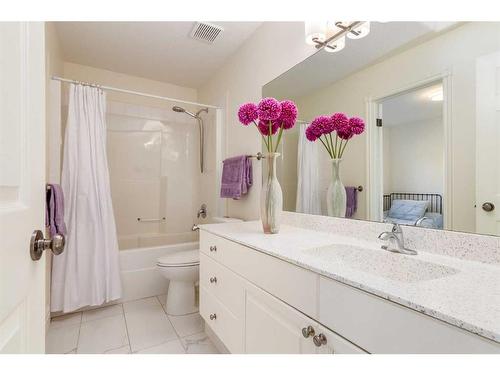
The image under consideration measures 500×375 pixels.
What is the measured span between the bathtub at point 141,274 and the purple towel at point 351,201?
1.63m

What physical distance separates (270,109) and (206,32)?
3.91 feet

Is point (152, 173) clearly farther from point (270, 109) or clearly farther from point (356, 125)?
point (356, 125)

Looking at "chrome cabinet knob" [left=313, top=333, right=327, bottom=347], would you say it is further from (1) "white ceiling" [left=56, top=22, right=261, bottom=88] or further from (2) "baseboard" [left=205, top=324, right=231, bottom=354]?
(1) "white ceiling" [left=56, top=22, right=261, bottom=88]

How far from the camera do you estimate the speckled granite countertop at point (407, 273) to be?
46cm

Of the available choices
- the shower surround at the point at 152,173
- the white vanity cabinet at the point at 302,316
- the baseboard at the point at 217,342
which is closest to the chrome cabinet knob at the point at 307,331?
the white vanity cabinet at the point at 302,316

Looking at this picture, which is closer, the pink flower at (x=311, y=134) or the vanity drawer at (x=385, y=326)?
the vanity drawer at (x=385, y=326)

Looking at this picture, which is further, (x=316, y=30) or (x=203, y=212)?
(x=203, y=212)

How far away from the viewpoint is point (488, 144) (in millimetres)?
803

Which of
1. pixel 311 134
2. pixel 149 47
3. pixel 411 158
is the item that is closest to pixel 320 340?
pixel 411 158

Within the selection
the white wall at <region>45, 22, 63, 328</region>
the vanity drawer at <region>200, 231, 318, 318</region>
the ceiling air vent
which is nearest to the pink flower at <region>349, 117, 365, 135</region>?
the vanity drawer at <region>200, 231, 318, 318</region>

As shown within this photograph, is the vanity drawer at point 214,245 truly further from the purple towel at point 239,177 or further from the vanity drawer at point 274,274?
the purple towel at point 239,177

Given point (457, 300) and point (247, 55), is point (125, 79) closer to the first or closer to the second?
point (247, 55)

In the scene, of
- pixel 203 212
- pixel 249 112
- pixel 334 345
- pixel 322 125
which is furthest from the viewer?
pixel 203 212

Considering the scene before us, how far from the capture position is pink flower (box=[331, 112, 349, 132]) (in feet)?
4.10
